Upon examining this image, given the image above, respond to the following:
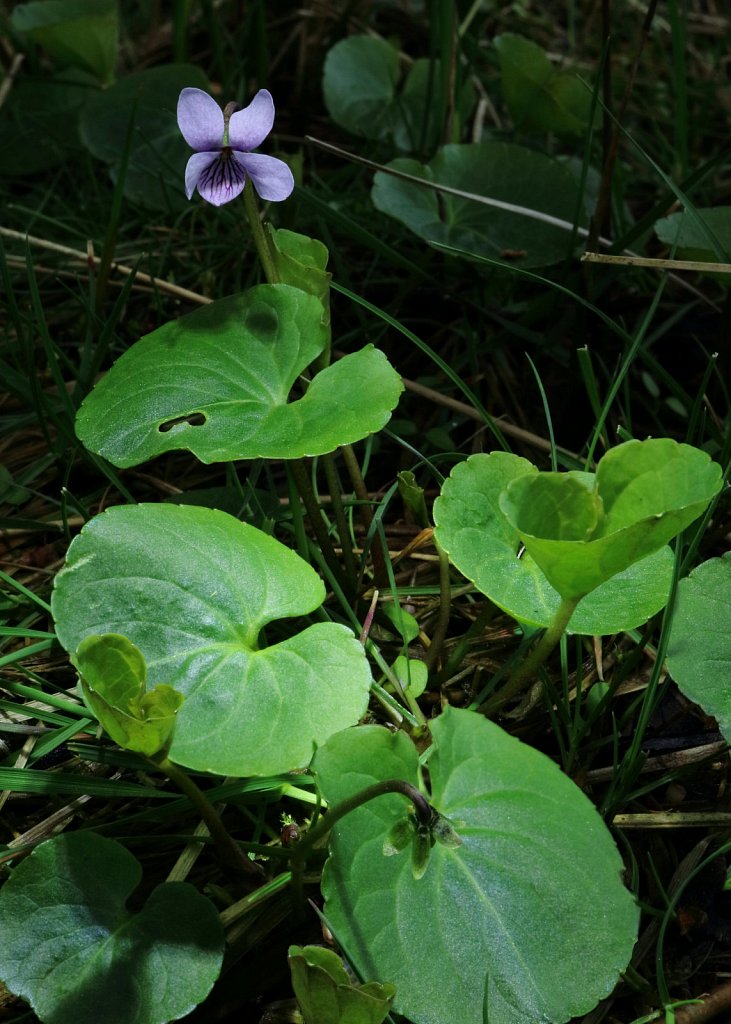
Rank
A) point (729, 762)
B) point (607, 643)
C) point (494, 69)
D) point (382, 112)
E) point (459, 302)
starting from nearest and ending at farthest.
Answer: point (729, 762)
point (607, 643)
point (459, 302)
point (382, 112)
point (494, 69)

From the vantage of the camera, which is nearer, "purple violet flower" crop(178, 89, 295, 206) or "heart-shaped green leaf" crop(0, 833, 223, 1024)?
"heart-shaped green leaf" crop(0, 833, 223, 1024)

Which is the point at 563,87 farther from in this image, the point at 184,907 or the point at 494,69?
the point at 184,907

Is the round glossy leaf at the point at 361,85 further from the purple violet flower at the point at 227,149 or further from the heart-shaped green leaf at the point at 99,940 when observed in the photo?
the heart-shaped green leaf at the point at 99,940

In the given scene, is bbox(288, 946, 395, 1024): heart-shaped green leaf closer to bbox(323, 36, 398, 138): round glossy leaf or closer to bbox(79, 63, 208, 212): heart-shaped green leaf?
bbox(79, 63, 208, 212): heart-shaped green leaf

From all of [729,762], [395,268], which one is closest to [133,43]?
[395,268]

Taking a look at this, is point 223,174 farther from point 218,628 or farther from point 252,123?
point 218,628

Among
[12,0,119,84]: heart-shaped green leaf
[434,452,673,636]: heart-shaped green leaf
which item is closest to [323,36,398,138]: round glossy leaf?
[12,0,119,84]: heart-shaped green leaf
